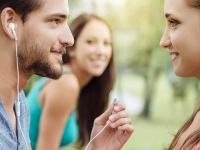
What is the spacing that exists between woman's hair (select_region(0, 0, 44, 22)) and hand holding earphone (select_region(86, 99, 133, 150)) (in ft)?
1.72

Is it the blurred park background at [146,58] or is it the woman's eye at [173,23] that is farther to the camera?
the blurred park background at [146,58]

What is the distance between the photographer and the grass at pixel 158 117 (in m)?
12.4

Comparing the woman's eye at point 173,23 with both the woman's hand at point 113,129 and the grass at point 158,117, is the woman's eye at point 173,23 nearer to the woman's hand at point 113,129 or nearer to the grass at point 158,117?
the woman's hand at point 113,129

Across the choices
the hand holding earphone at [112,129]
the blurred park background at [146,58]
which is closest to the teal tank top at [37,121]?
the hand holding earphone at [112,129]

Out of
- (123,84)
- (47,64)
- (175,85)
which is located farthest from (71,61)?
(123,84)

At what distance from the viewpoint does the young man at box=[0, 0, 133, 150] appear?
2049 mm

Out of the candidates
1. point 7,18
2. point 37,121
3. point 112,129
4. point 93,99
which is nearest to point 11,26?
point 7,18

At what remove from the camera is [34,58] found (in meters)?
2.11

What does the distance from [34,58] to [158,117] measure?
51.8 feet

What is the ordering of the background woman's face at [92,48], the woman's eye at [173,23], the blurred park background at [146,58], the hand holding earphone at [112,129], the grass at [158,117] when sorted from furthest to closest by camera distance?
the blurred park background at [146,58], the grass at [158,117], the background woman's face at [92,48], the hand holding earphone at [112,129], the woman's eye at [173,23]

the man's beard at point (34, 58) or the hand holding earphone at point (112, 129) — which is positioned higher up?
the man's beard at point (34, 58)

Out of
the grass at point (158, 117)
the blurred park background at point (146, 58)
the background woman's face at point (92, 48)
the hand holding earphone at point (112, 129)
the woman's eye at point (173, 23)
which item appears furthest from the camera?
the blurred park background at point (146, 58)

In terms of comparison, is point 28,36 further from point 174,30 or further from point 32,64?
point 174,30

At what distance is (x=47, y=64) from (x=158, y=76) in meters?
15.0
